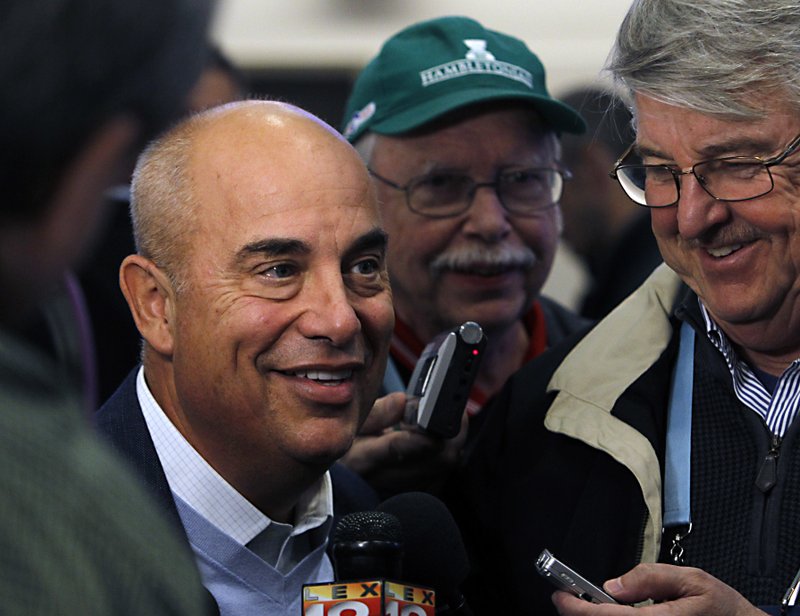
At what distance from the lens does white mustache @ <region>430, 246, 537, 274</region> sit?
3209 millimetres

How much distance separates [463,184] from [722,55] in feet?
3.28

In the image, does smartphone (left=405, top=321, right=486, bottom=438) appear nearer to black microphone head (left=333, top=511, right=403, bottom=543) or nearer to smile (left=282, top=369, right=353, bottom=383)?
smile (left=282, top=369, right=353, bottom=383)

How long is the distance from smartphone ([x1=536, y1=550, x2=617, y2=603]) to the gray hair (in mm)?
808

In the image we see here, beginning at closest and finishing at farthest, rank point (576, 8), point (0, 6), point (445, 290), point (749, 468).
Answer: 1. point (0, 6)
2. point (749, 468)
3. point (445, 290)
4. point (576, 8)

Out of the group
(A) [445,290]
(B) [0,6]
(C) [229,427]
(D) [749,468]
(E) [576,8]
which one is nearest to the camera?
(B) [0,6]

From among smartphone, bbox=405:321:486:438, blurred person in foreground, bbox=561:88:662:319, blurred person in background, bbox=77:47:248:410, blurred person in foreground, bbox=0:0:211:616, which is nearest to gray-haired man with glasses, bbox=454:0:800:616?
smartphone, bbox=405:321:486:438

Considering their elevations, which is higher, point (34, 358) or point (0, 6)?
point (0, 6)

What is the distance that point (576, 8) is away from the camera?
23.4 feet

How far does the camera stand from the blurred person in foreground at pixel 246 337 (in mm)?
2244

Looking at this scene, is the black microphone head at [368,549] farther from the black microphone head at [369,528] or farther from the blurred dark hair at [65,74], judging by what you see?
the blurred dark hair at [65,74]

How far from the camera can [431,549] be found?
2193mm

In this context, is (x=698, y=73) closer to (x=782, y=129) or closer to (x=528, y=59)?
(x=782, y=129)

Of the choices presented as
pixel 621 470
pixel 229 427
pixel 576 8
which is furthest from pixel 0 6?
pixel 576 8

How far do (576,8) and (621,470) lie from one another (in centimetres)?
500
